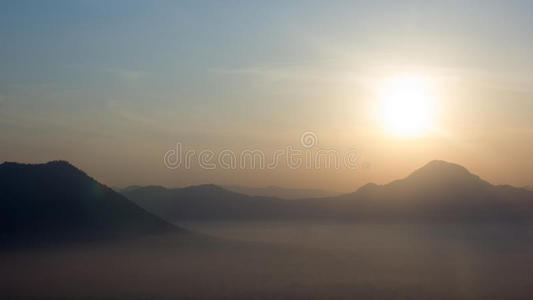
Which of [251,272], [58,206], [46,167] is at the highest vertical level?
[46,167]

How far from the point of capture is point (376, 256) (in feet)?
324

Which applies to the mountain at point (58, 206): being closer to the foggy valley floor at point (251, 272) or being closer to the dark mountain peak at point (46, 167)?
the dark mountain peak at point (46, 167)

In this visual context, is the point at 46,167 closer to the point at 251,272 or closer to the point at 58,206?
the point at 58,206

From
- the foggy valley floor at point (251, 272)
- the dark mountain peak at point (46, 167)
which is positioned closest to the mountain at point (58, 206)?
the dark mountain peak at point (46, 167)

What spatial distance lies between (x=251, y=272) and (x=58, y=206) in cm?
4864

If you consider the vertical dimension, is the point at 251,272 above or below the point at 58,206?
below

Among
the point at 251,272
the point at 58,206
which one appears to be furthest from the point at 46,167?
the point at 251,272

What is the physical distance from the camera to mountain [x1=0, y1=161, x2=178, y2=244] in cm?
9762

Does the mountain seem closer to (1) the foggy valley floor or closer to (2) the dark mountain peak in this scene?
(2) the dark mountain peak

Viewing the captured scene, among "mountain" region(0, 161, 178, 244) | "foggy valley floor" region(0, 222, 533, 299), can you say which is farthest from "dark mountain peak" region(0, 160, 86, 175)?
"foggy valley floor" region(0, 222, 533, 299)

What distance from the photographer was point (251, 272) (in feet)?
232

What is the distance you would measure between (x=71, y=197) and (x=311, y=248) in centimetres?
4770

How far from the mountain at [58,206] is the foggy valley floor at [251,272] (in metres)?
6.17

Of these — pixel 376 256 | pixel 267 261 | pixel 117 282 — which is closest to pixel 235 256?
pixel 267 261
